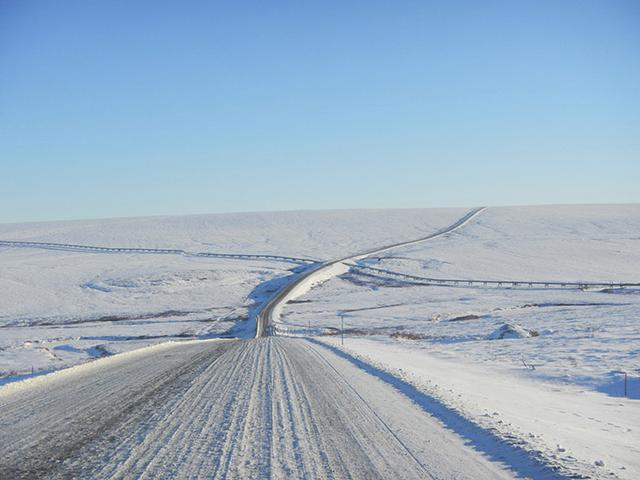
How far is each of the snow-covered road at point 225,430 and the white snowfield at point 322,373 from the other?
4 centimetres

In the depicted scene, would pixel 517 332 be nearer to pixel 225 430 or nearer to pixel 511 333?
pixel 511 333

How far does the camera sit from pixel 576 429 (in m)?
9.69

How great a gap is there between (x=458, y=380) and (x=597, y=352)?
8474 millimetres

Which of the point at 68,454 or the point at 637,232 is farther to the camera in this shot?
the point at 637,232

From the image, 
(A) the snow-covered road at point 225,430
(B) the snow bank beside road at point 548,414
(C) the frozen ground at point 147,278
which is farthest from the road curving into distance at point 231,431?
(C) the frozen ground at point 147,278

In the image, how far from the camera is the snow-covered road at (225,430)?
693 centimetres

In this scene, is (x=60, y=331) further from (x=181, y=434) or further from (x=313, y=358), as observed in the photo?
(x=181, y=434)

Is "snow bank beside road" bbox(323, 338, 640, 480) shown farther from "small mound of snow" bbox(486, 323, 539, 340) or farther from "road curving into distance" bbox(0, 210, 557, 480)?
"small mound of snow" bbox(486, 323, 539, 340)

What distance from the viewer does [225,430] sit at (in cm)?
879

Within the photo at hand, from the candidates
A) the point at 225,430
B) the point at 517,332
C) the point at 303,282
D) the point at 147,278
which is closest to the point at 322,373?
the point at 225,430

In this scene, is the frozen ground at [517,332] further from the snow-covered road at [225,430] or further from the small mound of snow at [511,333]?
the snow-covered road at [225,430]

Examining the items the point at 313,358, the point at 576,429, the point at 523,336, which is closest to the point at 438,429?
the point at 576,429

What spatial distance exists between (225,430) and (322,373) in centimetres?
687

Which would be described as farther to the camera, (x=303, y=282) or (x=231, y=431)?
(x=303, y=282)
